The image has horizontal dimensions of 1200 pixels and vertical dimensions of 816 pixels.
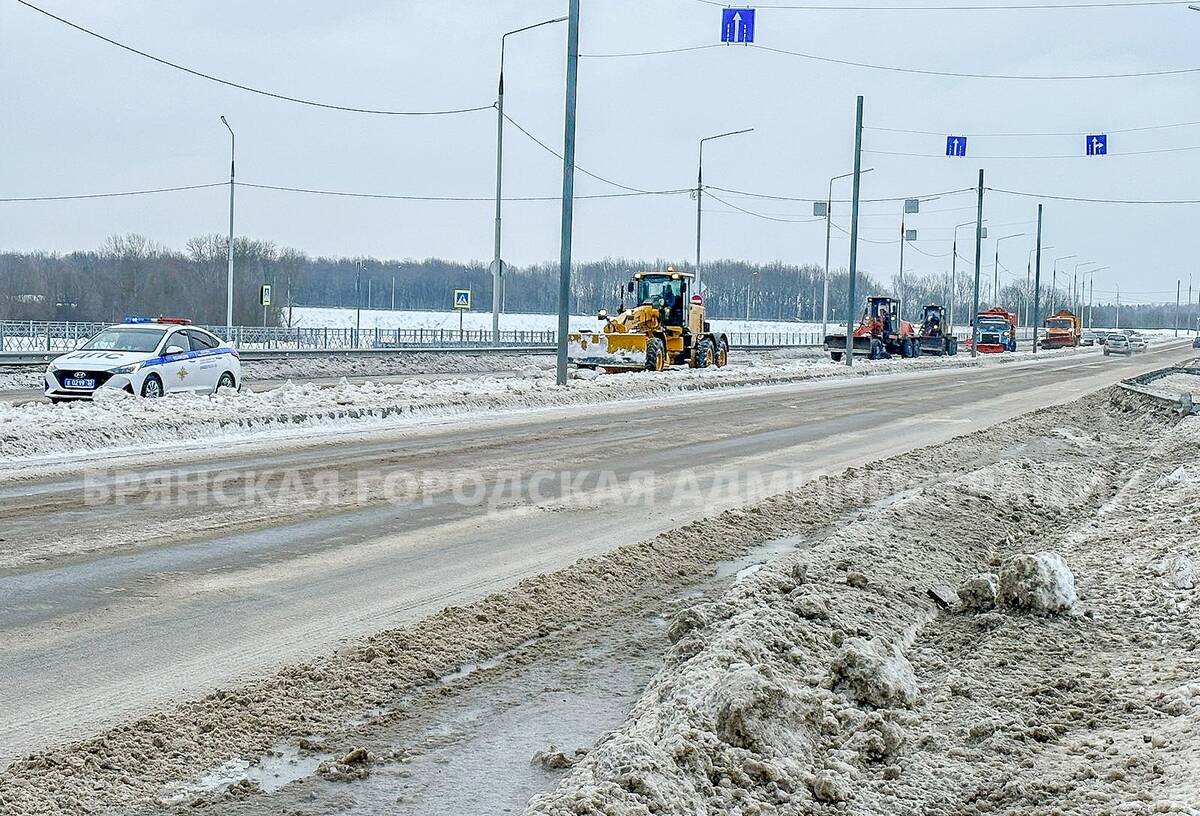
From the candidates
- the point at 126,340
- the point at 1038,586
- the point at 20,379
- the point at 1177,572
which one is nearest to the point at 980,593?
the point at 1038,586

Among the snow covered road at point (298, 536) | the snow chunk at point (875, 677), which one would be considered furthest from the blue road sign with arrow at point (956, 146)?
the snow chunk at point (875, 677)

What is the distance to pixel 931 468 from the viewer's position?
14094mm

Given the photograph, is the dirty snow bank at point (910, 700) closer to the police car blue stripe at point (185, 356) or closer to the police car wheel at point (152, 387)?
the police car wheel at point (152, 387)

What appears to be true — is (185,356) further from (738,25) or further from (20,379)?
(738,25)

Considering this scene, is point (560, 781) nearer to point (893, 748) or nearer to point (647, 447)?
point (893, 748)

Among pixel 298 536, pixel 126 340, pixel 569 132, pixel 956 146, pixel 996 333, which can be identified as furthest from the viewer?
pixel 996 333

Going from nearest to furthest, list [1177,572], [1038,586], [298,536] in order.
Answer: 1. [1038,586]
2. [1177,572]
3. [298,536]

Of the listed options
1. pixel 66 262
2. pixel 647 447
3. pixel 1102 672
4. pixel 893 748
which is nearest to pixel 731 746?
pixel 893 748

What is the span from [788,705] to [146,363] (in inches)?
663

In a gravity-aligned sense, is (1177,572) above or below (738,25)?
below

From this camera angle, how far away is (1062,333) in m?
92.9

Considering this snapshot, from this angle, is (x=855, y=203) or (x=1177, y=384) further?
(x=855, y=203)

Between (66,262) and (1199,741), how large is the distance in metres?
121

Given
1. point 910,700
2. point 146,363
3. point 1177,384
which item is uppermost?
point 146,363
